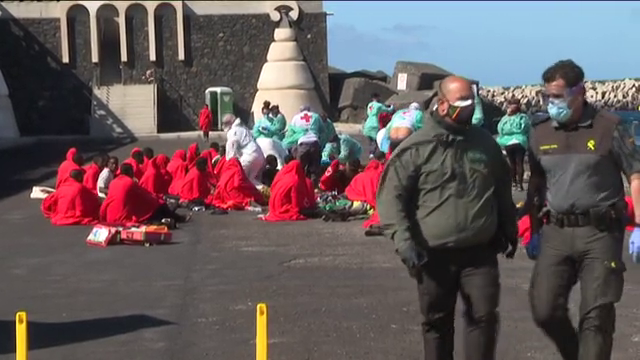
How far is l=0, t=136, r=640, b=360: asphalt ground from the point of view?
8.61 metres

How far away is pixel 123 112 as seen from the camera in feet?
145

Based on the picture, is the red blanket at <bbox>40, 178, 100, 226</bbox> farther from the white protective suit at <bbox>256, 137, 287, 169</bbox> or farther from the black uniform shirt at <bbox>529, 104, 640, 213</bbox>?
the black uniform shirt at <bbox>529, 104, 640, 213</bbox>

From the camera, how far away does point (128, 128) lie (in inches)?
1714

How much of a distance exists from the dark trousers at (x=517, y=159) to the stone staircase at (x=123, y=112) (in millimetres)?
25796

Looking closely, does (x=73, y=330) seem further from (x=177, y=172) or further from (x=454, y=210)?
(x=177, y=172)

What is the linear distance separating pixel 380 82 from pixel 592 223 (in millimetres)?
39273

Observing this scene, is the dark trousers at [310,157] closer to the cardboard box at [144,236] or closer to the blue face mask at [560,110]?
the cardboard box at [144,236]

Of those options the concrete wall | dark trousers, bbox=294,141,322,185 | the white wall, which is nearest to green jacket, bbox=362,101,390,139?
dark trousers, bbox=294,141,322,185

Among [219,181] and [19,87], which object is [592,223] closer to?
[219,181]

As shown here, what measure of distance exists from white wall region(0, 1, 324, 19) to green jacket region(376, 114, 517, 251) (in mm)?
39775

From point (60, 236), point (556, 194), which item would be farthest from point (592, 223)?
point (60, 236)

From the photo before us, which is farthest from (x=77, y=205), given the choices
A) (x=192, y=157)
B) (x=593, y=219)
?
(x=593, y=219)

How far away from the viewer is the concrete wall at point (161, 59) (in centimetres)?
4528

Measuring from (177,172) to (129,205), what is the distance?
15.4 feet
